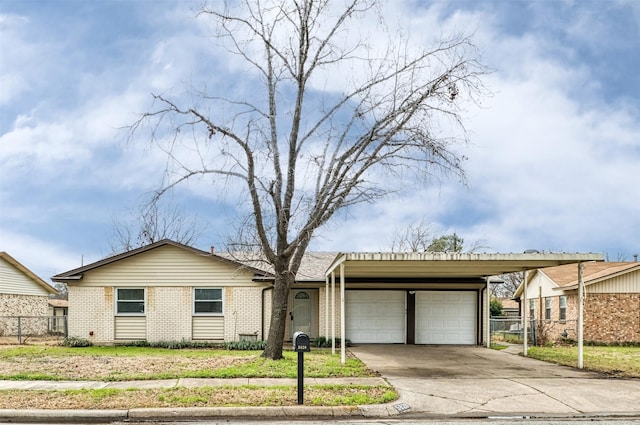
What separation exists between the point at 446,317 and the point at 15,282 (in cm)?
2333

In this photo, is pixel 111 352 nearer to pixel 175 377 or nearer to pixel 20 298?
pixel 175 377

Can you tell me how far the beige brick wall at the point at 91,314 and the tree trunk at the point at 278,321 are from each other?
30.8ft

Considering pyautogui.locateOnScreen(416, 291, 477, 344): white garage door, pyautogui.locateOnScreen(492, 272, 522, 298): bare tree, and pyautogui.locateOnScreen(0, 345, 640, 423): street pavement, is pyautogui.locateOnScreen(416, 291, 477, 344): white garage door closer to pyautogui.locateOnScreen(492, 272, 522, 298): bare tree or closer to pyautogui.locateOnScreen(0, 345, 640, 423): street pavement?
pyautogui.locateOnScreen(0, 345, 640, 423): street pavement

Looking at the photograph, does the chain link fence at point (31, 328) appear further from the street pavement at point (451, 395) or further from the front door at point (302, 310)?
the street pavement at point (451, 395)

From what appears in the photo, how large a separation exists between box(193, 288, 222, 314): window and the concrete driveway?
775cm

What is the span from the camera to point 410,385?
39.1 ft

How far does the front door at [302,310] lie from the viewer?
24.2m

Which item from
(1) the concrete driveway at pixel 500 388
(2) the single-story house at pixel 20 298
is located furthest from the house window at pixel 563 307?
(2) the single-story house at pixel 20 298

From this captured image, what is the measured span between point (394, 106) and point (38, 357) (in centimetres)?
1191

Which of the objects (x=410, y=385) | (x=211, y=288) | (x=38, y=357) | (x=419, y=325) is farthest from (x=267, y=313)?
(x=410, y=385)

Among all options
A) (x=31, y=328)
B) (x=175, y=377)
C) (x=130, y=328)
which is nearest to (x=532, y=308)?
(x=130, y=328)

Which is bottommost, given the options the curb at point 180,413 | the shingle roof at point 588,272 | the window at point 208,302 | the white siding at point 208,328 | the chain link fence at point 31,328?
the chain link fence at point 31,328

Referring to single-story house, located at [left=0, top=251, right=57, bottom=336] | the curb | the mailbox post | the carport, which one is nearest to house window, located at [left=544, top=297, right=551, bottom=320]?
the carport

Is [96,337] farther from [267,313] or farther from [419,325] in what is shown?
[419,325]
